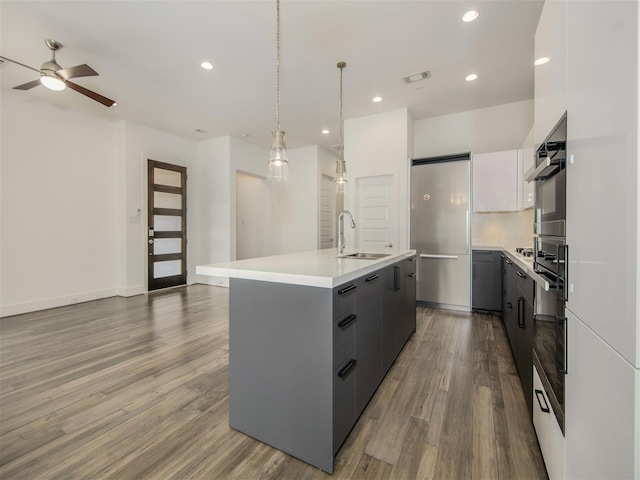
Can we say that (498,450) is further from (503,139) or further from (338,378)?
(503,139)

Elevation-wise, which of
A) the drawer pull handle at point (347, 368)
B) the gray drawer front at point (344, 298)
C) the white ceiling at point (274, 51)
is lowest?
the drawer pull handle at point (347, 368)

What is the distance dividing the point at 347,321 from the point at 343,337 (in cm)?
8

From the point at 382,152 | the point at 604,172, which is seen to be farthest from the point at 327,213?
the point at 604,172

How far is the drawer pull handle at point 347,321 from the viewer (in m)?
1.43

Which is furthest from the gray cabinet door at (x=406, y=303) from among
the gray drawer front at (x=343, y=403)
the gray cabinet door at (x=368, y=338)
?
the gray drawer front at (x=343, y=403)

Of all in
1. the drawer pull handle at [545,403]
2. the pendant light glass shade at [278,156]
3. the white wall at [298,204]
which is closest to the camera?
the drawer pull handle at [545,403]

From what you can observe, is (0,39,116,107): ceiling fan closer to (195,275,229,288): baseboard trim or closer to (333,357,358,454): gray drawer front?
(333,357,358,454): gray drawer front

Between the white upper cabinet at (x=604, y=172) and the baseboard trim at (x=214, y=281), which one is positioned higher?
the white upper cabinet at (x=604, y=172)

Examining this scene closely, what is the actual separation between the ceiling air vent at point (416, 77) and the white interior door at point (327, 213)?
3.29 m

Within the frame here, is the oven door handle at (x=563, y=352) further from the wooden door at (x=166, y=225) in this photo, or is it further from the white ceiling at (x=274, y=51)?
the wooden door at (x=166, y=225)

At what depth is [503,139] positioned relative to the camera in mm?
4344

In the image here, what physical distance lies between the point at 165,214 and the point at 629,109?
20.7 feet

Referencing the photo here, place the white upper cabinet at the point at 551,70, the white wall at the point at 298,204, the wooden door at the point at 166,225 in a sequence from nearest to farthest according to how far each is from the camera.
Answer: the white upper cabinet at the point at 551,70 < the wooden door at the point at 166,225 < the white wall at the point at 298,204

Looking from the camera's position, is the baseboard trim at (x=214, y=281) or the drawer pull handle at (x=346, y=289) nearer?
the drawer pull handle at (x=346, y=289)
